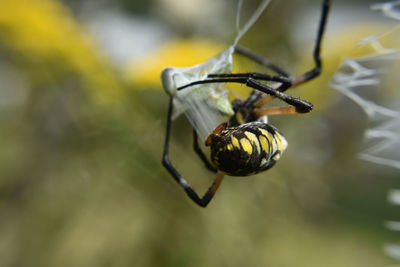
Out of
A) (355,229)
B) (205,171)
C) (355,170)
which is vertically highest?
(205,171)

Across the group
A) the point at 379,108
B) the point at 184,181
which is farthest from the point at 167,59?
the point at 379,108

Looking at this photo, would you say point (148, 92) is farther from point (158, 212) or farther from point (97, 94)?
point (158, 212)

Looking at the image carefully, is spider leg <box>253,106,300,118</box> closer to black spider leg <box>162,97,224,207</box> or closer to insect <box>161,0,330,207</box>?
insect <box>161,0,330,207</box>

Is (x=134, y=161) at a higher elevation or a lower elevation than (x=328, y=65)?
lower

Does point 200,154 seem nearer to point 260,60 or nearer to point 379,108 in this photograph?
point 260,60

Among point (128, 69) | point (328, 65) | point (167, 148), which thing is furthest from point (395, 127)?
point (128, 69)

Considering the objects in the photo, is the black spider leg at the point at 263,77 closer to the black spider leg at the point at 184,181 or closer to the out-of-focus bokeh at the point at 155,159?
the black spider leg at the point at 184,181
